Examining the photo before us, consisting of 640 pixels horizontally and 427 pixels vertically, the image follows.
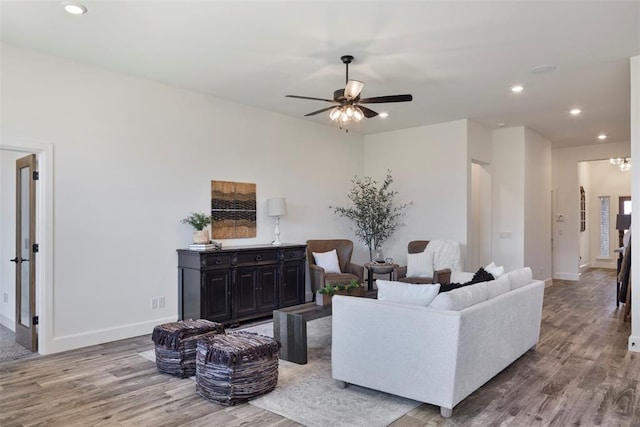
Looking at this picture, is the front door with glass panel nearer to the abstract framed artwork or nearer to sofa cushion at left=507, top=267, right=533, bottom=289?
the abstract framed artwork

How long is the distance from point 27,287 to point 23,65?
7.52 feet

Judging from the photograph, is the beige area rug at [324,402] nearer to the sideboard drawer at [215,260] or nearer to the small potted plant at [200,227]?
the sideboard drawer at [215,260]

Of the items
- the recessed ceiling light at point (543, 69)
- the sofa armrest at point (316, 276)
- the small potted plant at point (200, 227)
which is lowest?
the sofa armrest at point (316, 276)

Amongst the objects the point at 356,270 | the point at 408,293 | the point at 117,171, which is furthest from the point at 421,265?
the point at 117,171

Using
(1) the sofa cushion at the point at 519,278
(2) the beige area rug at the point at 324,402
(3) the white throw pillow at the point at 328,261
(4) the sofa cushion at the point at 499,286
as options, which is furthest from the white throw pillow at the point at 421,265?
(2) the beige area rug at the point at 324,402

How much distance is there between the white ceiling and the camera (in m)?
3.40

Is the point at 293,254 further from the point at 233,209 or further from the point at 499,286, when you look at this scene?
the point at 499,286

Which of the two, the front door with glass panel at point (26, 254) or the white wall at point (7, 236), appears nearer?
the front door with glass panel at point (26, 254)

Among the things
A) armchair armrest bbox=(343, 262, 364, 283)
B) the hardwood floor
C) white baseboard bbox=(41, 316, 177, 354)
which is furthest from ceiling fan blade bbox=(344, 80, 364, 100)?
white baseboard bbox=(41, 316, 177, 354)

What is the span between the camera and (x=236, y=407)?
10.3 feet

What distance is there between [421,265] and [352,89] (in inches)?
127

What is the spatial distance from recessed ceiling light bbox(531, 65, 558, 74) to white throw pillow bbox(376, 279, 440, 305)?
9.66ft

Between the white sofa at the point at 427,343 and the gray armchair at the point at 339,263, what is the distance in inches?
110

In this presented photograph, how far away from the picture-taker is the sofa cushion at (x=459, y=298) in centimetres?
297
